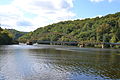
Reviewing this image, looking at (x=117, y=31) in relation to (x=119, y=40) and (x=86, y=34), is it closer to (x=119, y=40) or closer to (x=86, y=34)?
(x=119, y=40)

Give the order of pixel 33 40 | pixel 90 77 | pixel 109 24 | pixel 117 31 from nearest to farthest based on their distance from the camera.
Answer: pixel 90 77, pixel 117 31, pixel 109 24, pixel 33 40

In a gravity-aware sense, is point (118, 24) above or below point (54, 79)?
above

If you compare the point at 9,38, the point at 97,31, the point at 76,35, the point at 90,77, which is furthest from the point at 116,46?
the point at 90,77

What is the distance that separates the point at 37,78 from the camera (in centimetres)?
2561

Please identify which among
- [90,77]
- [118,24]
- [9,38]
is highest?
[118,24]

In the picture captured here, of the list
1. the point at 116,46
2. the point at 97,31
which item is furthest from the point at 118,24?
the point at 116,46

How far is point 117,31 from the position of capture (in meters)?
142

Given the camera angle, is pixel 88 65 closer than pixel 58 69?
No

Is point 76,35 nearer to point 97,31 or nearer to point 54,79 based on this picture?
point 97,31

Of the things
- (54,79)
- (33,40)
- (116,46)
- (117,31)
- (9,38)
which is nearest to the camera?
(54,79)

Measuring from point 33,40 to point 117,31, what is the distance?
263 ft

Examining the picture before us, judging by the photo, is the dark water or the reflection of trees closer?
the dark water

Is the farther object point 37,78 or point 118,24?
point 118,24

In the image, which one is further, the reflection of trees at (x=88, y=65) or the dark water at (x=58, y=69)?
the reflection of trees at (x=88, y=65)
